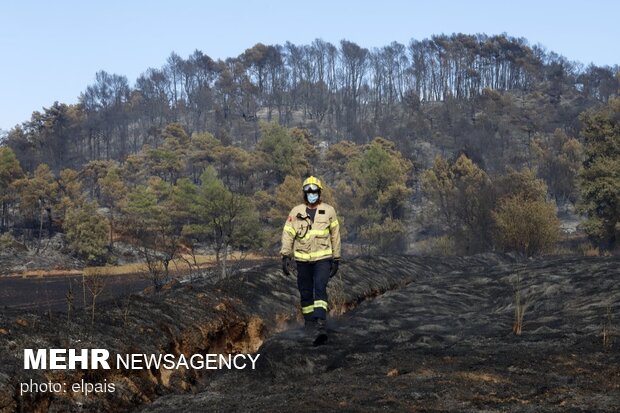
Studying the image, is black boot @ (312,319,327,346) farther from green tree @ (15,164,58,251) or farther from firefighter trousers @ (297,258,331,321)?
green tree @ (15,164,58,251)

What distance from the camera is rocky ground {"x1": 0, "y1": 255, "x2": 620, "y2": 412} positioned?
6.12 meters

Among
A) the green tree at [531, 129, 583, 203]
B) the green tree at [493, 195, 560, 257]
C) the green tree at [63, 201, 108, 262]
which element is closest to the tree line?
the green tree at [531, 129, 583, 203]

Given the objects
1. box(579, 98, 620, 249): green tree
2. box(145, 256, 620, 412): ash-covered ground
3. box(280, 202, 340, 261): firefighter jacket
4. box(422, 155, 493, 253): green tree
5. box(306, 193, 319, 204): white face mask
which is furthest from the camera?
box(422, 155, 493, 253): green tree

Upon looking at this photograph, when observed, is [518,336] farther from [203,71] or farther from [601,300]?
[203,71]

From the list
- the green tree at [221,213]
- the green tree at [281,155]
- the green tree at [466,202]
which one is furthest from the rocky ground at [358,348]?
the green tree at [281,155]

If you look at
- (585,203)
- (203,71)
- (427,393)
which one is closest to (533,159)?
(585,203)

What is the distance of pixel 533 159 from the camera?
93.7m

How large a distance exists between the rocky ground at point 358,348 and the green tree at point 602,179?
84.5 ft

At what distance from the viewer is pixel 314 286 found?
31.3 feet

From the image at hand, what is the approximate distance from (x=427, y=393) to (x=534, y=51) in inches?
5876

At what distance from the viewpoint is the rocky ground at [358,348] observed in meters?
6.12

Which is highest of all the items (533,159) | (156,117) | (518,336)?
(156,117)

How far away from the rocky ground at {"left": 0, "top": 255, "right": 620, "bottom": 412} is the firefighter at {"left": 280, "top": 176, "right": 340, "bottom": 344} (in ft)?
2.44

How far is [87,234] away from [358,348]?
190ft
